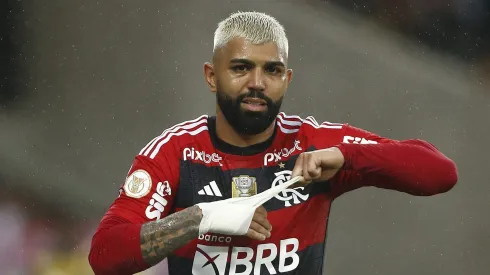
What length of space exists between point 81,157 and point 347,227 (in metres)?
1.57

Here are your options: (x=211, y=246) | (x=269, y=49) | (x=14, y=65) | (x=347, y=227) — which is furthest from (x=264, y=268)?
(x=14, y=65)

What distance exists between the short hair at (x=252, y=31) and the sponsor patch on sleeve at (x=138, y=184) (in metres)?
A: 0.45

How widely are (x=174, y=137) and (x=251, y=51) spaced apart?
352 mm

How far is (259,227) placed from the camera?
1.90 metres

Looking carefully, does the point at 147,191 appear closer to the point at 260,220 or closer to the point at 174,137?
the point at 174,137

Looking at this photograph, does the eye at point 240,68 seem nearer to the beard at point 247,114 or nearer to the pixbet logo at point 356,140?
the beard at point 247,114

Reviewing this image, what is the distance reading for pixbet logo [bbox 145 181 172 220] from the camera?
6.65 ft

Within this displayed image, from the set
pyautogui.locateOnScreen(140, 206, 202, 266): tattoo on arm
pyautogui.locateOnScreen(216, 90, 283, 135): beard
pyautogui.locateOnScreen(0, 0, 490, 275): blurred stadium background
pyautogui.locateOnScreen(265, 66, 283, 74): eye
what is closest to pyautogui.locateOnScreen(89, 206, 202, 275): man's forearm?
pyautogui.locateOnScreen(140, 206, 202, 266): tattoo on arm

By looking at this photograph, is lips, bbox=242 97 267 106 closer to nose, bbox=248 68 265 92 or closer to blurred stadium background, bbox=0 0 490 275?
nose, bbox=248 68 265 92

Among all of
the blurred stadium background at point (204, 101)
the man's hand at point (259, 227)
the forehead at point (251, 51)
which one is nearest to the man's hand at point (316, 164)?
the man's hand at point (259, 227)

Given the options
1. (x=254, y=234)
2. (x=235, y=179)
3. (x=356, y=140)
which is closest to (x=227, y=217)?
(x=254, y=234)

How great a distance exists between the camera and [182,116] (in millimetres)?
4199

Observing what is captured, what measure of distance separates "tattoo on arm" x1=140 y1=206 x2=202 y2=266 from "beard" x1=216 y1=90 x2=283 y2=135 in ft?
1.25

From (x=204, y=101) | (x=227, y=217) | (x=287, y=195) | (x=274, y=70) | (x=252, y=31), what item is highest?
(x=204, y=101)
